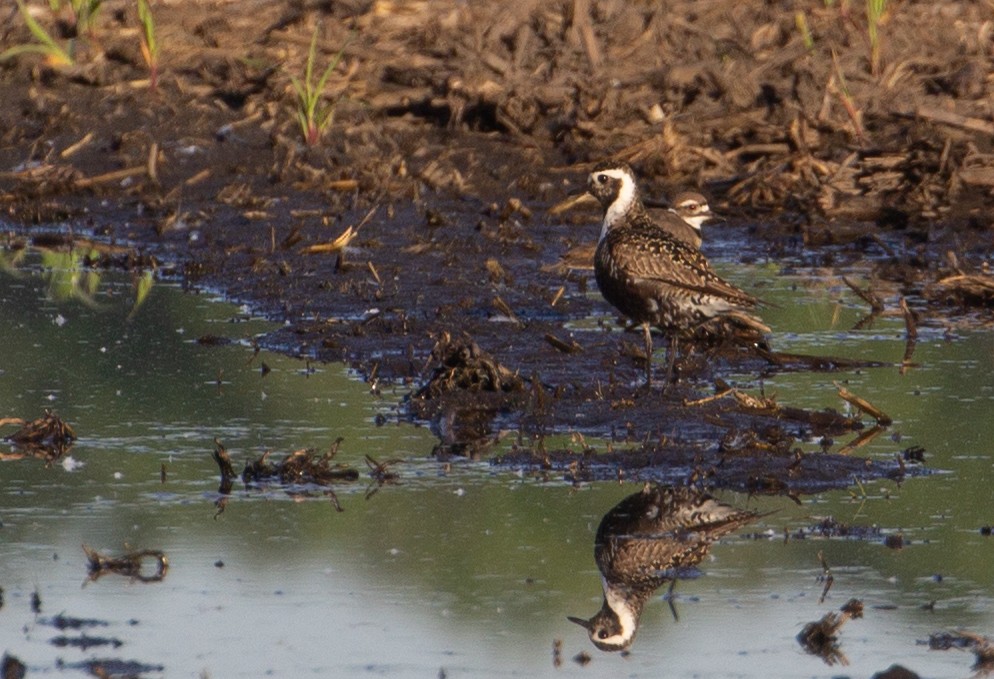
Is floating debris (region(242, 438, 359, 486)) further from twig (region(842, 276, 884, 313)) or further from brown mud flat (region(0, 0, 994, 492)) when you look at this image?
twig (region(842, 276, 884, 313))

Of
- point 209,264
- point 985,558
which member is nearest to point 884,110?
point 209,264

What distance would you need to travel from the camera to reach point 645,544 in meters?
7.09

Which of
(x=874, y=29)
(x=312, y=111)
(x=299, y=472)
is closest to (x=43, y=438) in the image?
(x=299, y=472)

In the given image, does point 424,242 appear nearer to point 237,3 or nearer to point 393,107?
point 393,107

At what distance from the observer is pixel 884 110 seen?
1478 cm

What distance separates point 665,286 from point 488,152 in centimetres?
519

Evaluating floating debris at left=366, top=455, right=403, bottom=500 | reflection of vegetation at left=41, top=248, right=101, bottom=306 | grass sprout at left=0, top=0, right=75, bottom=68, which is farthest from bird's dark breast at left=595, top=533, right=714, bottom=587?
grass sprout at left=0, top=0, right=75, bottom=68

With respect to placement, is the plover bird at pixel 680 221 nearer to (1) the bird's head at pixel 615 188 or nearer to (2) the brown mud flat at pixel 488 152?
(2) the brown mud flat at pixel 488 152

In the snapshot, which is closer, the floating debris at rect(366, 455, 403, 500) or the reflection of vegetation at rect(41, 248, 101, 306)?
the floating debris at rect(366, 455, 403, 500)

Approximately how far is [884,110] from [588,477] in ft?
25.0

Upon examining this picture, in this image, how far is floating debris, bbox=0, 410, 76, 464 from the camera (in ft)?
28.0

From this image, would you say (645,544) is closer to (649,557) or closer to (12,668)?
(649,557)

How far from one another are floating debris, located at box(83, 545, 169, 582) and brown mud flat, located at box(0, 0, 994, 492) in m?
3.05

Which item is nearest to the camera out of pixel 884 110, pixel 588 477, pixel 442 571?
pixel 442 571
